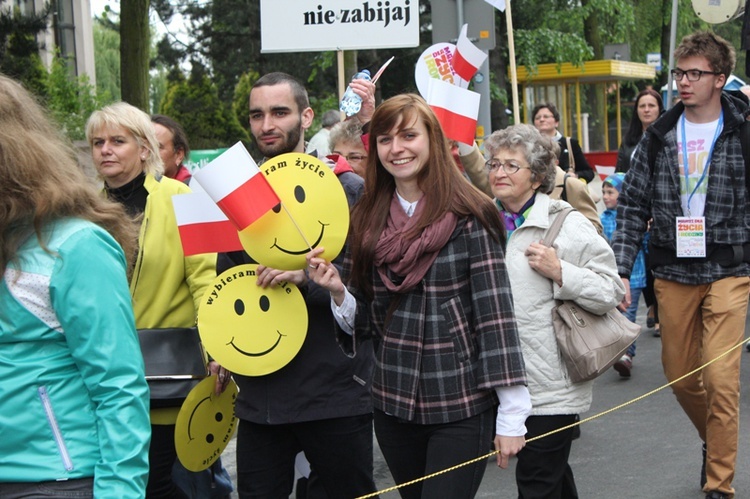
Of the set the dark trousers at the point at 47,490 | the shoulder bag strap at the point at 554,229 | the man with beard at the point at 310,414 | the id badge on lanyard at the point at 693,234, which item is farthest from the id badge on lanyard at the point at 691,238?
the dark trousers at the point at 47,490

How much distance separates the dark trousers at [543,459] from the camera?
4211 millimetres

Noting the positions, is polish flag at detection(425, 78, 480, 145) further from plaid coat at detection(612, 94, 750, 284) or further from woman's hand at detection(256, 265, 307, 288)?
woman's hand at detection(256, 265, 307, 288)

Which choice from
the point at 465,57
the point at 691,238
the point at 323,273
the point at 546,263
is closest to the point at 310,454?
the point at 323,273

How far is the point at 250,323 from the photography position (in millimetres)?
3865

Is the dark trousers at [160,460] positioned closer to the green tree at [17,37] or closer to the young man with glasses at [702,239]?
the young man with glasses at [702,239]

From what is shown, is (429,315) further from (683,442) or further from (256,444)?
(683,442)

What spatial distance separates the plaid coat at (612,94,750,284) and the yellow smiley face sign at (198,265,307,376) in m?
2.20

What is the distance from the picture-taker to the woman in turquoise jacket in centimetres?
249

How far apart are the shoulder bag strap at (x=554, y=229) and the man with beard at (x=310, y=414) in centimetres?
86

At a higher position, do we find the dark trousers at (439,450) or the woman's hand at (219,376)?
the woman's hand at (219,376)

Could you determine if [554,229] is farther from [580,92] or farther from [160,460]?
[580,92]

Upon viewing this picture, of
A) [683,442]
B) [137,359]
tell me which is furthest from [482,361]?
[683,442]

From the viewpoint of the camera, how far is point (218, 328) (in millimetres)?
3881

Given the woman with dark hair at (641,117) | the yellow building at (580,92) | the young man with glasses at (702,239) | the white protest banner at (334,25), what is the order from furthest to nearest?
the yellow building at (580,92)
the woman with dark hair at (641,117)
the white protest banner at (334,25)
the young man with glasses at (702,239)
